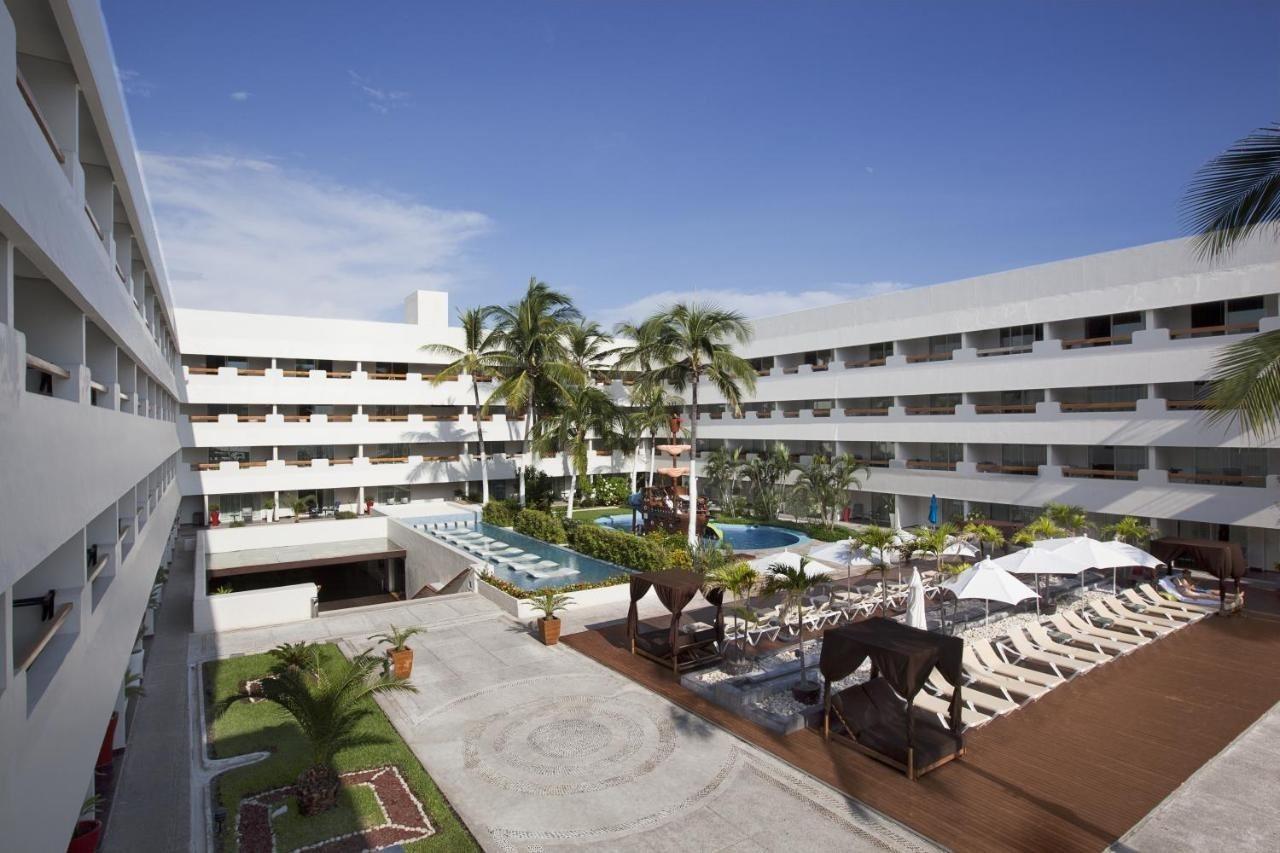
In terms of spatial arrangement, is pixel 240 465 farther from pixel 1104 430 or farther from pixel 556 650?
pixel 1104 430

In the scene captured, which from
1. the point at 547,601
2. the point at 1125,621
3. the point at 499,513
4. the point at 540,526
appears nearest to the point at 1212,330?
the point at 1125,621

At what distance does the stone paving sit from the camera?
27.8 feet

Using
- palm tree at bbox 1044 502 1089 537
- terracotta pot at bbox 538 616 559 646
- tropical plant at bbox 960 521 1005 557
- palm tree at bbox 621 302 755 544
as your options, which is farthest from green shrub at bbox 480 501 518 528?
palm tree at bbox 1044 502 1089 537

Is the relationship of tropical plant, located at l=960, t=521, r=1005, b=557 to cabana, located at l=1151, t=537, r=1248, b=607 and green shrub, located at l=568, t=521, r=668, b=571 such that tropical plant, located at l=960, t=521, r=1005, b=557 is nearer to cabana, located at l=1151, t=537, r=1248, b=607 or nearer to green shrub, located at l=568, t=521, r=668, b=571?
cabana, located at l=1151, t=537, r=1248, b=607

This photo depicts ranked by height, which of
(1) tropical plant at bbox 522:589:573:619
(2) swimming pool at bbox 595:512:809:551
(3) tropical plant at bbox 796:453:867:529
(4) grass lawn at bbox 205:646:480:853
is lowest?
(2) swimming pool at bbox 595:512:809:551

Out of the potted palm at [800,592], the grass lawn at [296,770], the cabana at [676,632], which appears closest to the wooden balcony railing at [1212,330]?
the potted palm at [800,592]

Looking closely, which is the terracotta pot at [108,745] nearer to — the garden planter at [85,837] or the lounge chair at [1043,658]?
the garden planter at [85,837]

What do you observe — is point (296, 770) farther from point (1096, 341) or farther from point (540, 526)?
point (1096, 341)

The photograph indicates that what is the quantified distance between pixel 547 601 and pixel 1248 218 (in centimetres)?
1395

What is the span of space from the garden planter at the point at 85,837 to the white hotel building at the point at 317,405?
1.30m

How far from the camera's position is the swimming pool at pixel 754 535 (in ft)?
98.7

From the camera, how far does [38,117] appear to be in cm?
560

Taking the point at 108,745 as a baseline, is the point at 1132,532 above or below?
above

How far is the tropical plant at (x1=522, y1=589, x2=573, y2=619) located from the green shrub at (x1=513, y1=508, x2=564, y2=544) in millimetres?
9067
